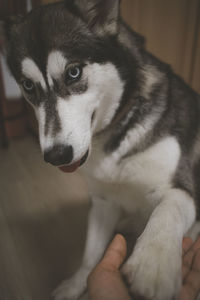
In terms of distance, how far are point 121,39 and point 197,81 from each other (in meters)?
1.62

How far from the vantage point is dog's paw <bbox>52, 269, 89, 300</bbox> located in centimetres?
131

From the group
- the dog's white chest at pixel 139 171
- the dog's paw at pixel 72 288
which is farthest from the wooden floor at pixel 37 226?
the dog's white chest at pixel 139 171

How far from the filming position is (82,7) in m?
1.04

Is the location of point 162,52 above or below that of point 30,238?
above

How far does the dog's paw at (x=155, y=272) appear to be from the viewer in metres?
0.73

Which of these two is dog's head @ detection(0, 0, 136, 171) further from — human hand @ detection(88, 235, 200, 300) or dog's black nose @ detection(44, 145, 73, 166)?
human hand @ detection(88, 235, 200, 300)

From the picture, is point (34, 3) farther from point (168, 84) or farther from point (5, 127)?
point (168, 84)

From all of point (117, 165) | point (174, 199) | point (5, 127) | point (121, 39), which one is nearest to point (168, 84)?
point (121, 39)

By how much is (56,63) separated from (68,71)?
56 mm

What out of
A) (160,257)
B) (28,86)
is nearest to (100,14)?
(28,86)

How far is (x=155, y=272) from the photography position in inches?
29.7

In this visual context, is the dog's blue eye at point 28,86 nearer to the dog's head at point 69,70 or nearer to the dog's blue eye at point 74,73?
the dog's head at point 69,70

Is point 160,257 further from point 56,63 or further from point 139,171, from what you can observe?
point 56,63

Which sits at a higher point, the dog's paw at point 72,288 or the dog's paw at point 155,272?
the dog's paw at point 155,272
